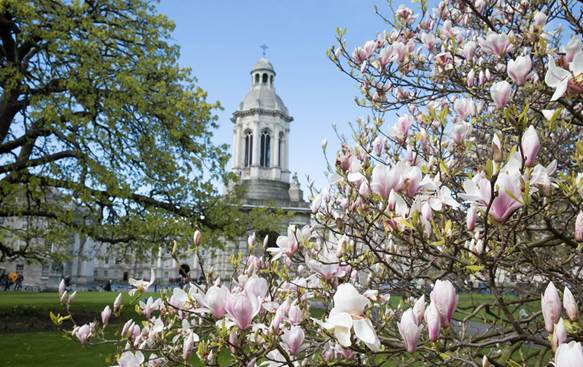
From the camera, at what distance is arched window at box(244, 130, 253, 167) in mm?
46281

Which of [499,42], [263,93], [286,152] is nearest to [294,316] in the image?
[499,42]

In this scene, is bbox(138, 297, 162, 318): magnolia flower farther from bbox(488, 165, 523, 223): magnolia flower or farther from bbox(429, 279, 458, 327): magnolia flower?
bbox(488, 165, 523, 223): magnolia flower

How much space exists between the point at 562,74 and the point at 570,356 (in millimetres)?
1038

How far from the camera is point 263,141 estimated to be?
152ft

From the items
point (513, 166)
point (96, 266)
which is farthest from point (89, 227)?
point (96, 266)

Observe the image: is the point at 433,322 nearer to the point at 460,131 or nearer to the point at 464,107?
the point at 460,131

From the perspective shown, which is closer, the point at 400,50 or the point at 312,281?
the point at 312,281

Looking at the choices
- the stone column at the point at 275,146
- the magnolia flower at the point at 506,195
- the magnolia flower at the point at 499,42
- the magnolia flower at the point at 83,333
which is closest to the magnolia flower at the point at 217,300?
the magnolia flower at the point at 506,195

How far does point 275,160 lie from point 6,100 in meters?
35.1

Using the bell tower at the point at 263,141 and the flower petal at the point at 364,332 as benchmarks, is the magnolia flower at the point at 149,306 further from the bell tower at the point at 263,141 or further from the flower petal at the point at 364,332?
the bell tower at the point at 263,141

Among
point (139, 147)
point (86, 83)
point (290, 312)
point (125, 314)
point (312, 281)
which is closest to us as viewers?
point (290, 312)

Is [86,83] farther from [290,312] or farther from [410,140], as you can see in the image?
[290,312]

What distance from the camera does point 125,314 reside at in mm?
15570

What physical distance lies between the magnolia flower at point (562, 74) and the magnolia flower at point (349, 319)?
970mm
